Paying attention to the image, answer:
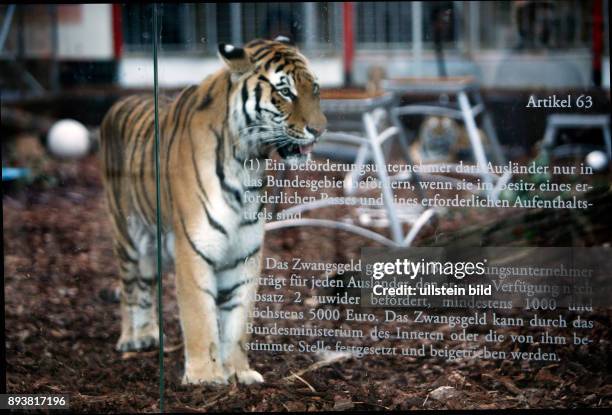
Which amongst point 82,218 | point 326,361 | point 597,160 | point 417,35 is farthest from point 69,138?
point 597,160

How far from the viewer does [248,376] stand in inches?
231

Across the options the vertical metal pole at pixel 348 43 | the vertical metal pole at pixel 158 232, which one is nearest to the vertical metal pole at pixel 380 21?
the vertical metal pole at pixel 348 43

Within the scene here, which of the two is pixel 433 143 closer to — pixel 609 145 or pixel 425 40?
pixel 425 40

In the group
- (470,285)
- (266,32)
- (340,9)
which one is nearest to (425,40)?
(340,9)

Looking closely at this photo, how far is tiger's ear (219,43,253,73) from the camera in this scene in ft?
18.9

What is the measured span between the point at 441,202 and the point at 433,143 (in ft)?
1.04

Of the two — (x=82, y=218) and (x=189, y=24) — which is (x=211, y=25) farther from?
(x=82, y=218)

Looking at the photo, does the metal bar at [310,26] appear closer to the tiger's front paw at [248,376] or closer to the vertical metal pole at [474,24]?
the vertical metal pole at [474,24]

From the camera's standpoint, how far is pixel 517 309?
5.74m

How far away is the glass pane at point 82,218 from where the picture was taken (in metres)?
5.95

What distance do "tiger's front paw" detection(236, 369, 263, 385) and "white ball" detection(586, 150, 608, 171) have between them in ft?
6.63

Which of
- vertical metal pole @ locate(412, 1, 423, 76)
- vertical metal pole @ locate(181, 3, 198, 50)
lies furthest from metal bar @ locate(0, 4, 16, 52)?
vertical metal pole @ locate(412, 1, 423, 76)

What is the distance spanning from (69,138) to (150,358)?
1.25 metres

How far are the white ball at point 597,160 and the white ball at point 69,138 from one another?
2621 millimetres
